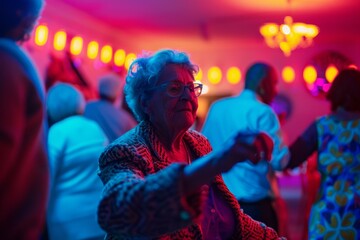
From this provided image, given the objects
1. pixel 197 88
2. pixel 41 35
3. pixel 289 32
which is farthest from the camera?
pixel 289 32

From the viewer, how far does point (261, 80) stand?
→ 12.4 ft

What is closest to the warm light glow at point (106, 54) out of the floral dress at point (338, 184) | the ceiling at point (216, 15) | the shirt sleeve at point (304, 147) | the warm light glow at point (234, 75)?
the ceiling at point (216, 15)

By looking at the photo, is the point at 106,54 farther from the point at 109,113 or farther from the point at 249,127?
the point at 249,127

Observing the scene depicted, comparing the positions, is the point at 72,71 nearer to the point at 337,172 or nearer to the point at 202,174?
the point at 337,172

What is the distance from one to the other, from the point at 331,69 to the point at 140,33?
18.5 ft

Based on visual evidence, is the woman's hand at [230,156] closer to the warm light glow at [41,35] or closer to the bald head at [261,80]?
the bald head at [261,80]

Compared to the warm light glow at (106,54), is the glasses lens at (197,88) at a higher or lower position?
higher

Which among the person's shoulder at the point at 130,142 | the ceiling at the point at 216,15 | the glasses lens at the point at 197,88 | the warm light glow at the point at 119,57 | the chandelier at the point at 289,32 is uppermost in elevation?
the ceiling at the point at 216,15

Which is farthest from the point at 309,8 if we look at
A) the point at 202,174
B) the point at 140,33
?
the point at 202,174

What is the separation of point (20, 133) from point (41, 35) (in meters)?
5.97

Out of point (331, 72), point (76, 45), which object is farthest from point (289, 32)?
point (331, 72)

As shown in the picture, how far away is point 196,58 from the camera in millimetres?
10930

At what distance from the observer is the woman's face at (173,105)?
6.12 ft

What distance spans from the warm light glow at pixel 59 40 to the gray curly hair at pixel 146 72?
5.64 meters
